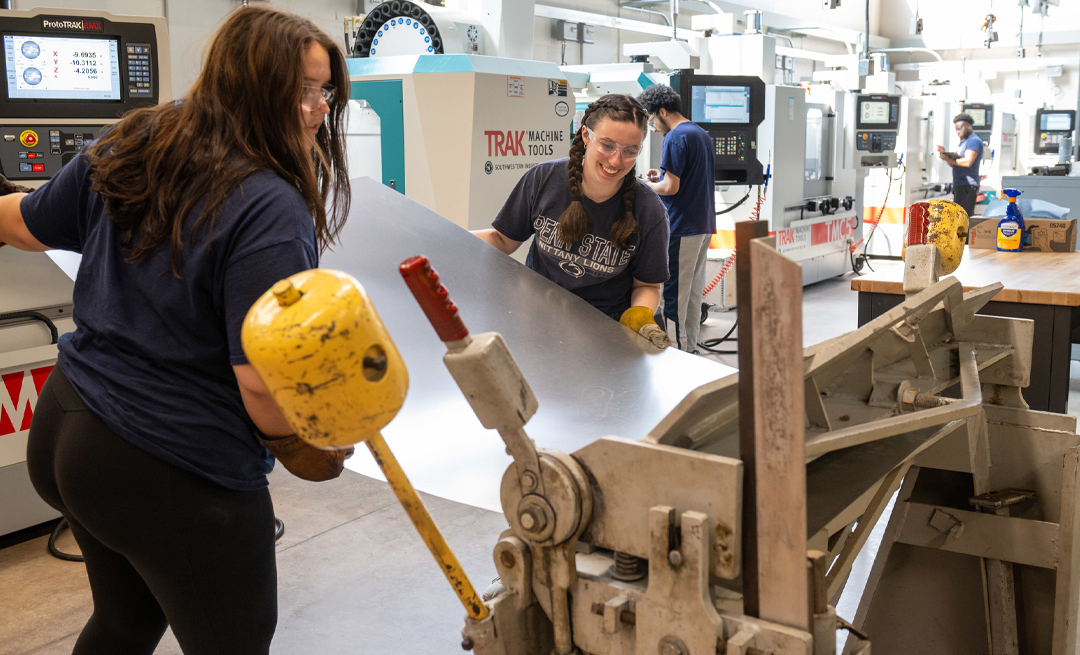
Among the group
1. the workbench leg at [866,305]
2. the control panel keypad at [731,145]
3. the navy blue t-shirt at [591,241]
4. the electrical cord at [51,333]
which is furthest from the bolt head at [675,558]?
the control panel keypad at [731,145]

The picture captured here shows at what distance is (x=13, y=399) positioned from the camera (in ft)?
8.05

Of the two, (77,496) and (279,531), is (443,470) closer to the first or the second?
(77,496)

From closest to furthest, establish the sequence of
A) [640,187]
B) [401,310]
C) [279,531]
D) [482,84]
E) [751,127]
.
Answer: [401,310], [640,187], [279,531], [482,84], [751,127]

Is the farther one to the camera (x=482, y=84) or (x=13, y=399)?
(x=482, y=84)

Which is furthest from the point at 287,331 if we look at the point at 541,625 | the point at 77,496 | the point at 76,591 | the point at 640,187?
the point at 76,591

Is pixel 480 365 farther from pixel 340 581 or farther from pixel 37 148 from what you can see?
pixel 37 148

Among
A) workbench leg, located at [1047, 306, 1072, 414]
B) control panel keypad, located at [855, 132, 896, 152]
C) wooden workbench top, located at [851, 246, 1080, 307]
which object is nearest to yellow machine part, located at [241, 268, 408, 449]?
wooden workbench top, located at [851, 246, 1080, 307]

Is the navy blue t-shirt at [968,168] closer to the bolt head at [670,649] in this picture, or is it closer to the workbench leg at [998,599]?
the workbench leg at [998,599]

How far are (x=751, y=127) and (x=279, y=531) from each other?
144 inches

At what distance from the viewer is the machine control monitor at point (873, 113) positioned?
7215 millimetres

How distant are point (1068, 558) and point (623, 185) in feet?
3.81

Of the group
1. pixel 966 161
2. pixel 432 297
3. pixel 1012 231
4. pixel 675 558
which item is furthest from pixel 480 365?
pixel 966 161

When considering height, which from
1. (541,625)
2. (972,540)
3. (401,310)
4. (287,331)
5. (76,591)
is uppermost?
(287,331)

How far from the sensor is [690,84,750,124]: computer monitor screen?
501 centimetres
